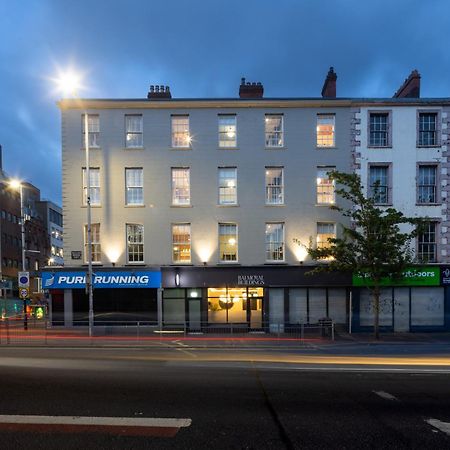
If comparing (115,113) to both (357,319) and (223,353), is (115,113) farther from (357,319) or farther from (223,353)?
(357,319)

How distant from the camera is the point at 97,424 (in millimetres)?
5527

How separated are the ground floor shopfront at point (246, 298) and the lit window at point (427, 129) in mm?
→ 7591

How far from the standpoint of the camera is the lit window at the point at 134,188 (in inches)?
795

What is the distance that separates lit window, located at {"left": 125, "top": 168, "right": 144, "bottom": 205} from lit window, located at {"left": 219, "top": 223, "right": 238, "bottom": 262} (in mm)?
5245

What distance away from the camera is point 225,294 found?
65.8ft

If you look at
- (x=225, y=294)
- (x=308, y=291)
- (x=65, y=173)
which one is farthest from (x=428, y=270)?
(x=65, y=173)

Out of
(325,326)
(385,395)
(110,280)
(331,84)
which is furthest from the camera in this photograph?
(331,84)

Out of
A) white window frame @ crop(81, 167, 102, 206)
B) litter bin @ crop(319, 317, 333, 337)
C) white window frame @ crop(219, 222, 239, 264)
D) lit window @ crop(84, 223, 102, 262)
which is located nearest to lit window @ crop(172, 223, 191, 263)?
white window frame @ crop(219, 222, 239, 264)

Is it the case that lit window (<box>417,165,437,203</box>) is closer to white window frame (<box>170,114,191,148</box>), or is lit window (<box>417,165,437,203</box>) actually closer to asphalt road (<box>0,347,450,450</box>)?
asphalt road (<box>0,347,450,450</box>)

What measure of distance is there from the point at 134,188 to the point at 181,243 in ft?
14.5

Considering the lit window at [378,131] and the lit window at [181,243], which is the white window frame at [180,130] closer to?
the lit window at [181,243]

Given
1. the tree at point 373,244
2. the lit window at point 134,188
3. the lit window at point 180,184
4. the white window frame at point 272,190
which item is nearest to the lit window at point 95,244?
the lit window at point 134,188

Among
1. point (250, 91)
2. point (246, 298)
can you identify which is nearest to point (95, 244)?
point (246, 298)

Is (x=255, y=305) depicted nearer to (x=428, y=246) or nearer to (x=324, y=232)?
(x=324, y=232)
